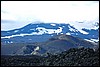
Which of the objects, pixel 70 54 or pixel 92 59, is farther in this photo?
pixel 70 54

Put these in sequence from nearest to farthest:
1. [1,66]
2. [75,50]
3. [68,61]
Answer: [1,66] → [68,61] → [75,50]

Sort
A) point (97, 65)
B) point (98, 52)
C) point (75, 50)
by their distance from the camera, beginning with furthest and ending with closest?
point (75, 50) < point (98, 52) < point (97, 65)

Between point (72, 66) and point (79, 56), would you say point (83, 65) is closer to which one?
point (72, 66)

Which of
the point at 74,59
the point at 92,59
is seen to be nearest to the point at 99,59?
the point at 92,59

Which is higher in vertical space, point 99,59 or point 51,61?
point 99,59

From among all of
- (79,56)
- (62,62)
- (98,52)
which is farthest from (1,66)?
(98,52)

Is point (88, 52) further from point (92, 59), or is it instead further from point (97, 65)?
point (97, 65)

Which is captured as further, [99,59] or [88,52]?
[88,52]

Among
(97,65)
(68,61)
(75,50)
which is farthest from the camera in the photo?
(75,50)

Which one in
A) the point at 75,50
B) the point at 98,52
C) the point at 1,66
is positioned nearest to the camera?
the point at 1,66
